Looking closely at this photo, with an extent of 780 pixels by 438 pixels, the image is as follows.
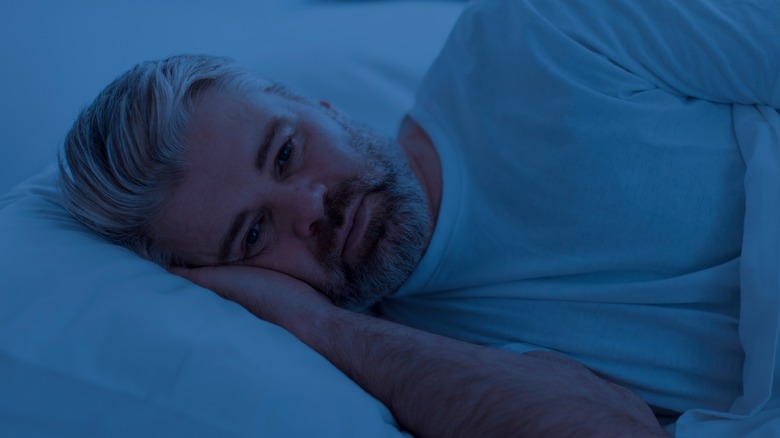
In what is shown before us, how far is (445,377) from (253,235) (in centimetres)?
44

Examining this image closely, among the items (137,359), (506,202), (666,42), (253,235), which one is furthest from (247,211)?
(666,42)

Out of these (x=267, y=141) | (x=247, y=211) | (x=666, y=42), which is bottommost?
(x=247, y=211)

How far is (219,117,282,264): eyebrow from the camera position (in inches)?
40.3

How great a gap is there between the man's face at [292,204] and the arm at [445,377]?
0.22ft

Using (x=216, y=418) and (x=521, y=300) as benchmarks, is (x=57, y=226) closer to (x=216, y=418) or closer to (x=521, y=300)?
(x=216, y=418)

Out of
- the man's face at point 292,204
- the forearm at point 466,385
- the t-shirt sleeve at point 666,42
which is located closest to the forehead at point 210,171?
the man's face at point 292,204

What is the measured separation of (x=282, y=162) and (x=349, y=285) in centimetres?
24

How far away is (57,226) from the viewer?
37.9 inches

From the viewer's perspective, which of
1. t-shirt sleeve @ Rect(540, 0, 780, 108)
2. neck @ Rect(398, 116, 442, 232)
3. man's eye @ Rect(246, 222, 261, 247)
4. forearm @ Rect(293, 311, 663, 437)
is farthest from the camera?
neck @ Rect(398, 116, 442, 232)

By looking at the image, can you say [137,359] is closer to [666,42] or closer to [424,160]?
[424,160]

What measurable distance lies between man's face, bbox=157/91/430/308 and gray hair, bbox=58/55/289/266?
0.08 feet

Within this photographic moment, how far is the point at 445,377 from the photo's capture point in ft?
2.57

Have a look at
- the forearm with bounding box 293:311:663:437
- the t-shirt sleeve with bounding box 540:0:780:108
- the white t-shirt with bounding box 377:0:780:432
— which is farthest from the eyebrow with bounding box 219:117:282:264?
the t-shirt sleeve with bounding box 540:0:780:108

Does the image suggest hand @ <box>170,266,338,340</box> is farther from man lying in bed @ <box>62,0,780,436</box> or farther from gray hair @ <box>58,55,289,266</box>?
gray hair @ <box>58,55,289,266</box>
